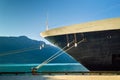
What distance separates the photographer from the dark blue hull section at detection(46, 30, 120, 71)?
1525 cm

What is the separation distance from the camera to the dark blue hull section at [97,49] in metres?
15.3

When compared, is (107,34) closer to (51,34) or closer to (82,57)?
(82,57)

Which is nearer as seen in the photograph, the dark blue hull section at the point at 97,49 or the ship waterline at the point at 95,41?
the ship waterline at the point at 95,41

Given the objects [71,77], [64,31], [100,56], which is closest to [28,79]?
[71,77]

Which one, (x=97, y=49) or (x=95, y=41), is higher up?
(x=95, y=41)

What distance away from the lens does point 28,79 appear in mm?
13219

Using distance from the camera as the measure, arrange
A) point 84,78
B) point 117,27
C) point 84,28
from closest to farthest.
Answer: point 84,78 < point 117,27 < point 84,28

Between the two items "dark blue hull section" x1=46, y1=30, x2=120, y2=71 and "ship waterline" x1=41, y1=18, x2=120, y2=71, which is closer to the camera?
"ship waterline" x1=41, y1=18, x2=120, y2=71

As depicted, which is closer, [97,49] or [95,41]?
[95,41]

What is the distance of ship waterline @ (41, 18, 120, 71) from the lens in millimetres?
14828

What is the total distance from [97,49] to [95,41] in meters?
0.72

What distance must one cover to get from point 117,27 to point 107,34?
0.98m

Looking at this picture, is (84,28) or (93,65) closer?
(84,28)

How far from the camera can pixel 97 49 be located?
16.1m
